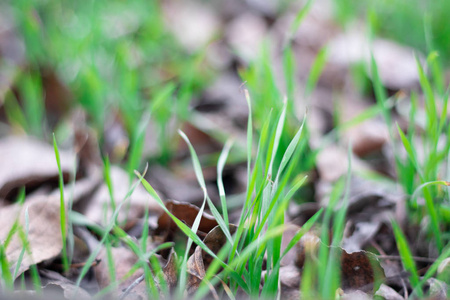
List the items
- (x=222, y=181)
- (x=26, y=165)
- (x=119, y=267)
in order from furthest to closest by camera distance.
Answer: (x=222, y=181) < (x=26, y=165) < (x=119, y=267)

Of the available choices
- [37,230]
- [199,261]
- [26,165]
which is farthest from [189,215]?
[26,165]

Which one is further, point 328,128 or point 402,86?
point 402,86

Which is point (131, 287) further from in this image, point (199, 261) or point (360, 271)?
point (360, 271)

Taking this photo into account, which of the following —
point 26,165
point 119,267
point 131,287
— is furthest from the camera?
point 26,165

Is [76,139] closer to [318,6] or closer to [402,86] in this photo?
[402,86]

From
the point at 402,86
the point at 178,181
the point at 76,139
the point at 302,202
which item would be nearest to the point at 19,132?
the point at 76,139

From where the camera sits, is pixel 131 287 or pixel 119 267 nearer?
pixel 131 287

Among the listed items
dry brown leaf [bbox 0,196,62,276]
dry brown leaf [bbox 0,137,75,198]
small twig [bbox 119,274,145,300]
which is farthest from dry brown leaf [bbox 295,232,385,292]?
dry brown leaf [bbox 0,137,75,198]
